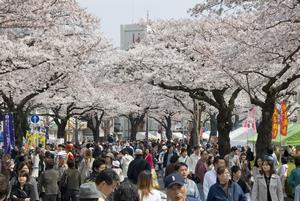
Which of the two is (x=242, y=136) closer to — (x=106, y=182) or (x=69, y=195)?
(x=69, y=195)

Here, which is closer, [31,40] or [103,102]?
[31,40]

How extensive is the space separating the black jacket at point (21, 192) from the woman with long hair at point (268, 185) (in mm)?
3301

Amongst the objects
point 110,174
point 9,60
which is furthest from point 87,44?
point 110,174

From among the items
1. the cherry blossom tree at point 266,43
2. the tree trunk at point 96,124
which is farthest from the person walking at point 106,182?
the tree trunk at point 96,124

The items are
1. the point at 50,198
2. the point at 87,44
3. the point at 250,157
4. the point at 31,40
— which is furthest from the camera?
the point at 87,44

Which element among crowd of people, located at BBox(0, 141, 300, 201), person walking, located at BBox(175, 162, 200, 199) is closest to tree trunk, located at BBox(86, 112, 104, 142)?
crowd of people, located at BBox(0, 141, 300, 201)

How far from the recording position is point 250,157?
21.3 metres

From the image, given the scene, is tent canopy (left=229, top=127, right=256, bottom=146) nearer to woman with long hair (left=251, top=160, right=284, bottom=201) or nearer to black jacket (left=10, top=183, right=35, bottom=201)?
woman with long hair (left=251, top=160, right=284, bottom=201)

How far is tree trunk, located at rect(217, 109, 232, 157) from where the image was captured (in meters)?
25.7

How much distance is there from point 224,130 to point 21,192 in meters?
18.0

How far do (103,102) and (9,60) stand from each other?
2373 centimetres

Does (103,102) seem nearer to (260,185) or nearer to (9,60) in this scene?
(9,60)

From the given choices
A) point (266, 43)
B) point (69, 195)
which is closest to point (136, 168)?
point (69, 195)

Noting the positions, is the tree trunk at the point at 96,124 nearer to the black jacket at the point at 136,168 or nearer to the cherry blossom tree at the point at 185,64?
the cherry blossom tree at the point at 185,64
